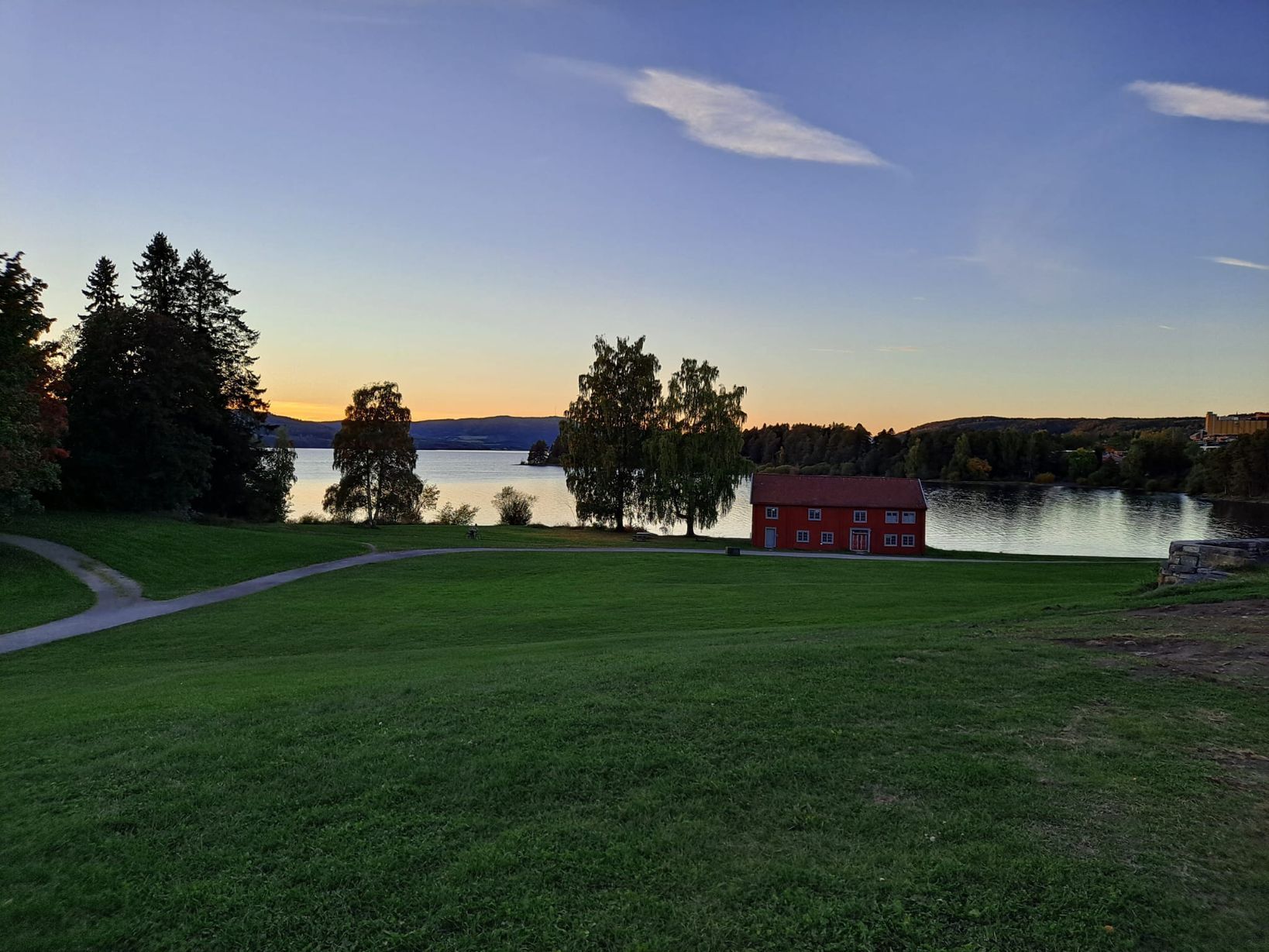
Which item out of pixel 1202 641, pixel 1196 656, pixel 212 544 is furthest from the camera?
pixel 212 544

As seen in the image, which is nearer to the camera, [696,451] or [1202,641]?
[1202,641]

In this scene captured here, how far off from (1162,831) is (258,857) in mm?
6131

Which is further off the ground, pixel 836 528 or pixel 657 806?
pixel 657 806

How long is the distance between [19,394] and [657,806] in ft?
90.1

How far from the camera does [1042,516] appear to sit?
8138 centimetres

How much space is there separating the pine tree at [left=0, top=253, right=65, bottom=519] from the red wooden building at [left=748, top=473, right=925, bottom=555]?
121 ft

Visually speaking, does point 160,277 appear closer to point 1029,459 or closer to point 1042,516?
point 1042,516

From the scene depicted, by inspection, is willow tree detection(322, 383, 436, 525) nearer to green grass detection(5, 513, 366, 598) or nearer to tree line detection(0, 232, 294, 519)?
tree line detection(0, 232, 294, 519)

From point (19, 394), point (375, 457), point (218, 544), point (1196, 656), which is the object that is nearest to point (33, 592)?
point (19, 394)

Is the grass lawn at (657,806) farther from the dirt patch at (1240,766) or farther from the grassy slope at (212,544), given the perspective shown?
the grassy slope at (212,544)

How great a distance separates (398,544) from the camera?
39.7 m

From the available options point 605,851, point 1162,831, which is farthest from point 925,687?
point 605,851

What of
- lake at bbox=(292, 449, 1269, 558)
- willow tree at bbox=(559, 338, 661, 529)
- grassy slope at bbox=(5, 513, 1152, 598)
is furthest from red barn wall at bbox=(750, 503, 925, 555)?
willow tree at bbox=(559, 338, 661, 529)

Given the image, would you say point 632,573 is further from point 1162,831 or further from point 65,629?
point 1162,831
